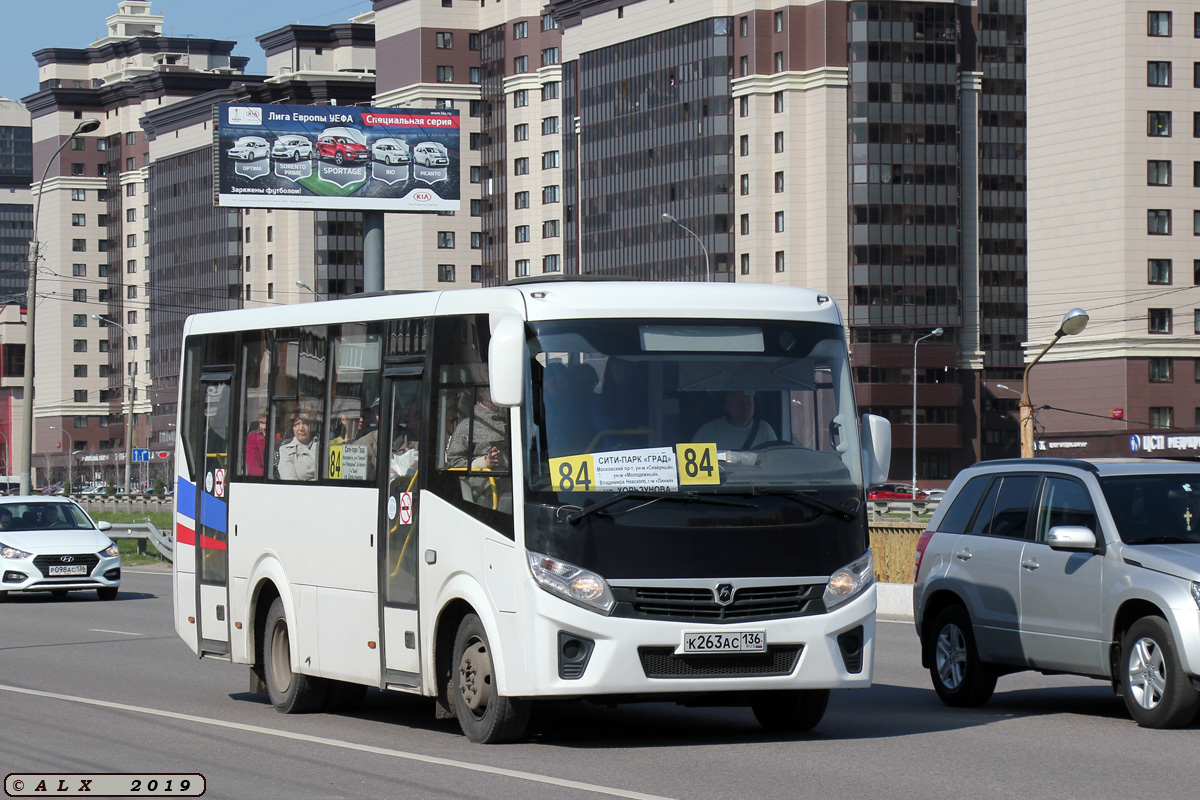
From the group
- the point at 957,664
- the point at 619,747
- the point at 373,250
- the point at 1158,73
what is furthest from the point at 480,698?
the point at 1158,73

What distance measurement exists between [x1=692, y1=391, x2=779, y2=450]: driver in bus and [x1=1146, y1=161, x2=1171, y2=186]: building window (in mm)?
80549

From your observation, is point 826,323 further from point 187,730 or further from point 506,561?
point 187,730

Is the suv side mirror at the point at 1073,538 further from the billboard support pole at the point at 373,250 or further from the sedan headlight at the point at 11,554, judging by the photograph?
the billboard support pole at the point at 373,250

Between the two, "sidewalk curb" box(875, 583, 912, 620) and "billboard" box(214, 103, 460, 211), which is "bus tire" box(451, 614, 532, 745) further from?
"billboard" box(214, 103, 460, 211)

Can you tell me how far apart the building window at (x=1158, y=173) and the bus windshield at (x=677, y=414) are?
8016 centimetres

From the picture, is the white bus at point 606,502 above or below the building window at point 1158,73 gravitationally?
below

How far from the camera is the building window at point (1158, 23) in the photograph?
86.2m

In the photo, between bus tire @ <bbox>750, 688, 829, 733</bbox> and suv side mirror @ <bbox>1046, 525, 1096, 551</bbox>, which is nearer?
bus tire @ <bbox>750, 688, 829, 733</bbox>

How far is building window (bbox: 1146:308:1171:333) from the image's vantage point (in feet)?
286

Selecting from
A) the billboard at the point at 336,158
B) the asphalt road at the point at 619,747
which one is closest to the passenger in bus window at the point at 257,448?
the asphalt road at the point at 619,747

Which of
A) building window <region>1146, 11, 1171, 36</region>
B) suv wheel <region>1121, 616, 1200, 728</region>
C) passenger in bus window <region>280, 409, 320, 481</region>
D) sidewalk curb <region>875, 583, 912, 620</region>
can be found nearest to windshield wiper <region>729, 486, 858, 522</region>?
suv wheel <region>1121, 616, 1200, 728</region>

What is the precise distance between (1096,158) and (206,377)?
258 ft

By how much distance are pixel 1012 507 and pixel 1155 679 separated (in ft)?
6.49

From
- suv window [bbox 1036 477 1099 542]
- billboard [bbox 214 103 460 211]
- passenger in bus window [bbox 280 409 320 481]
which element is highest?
billboard [bbox 214 103 460 211]
